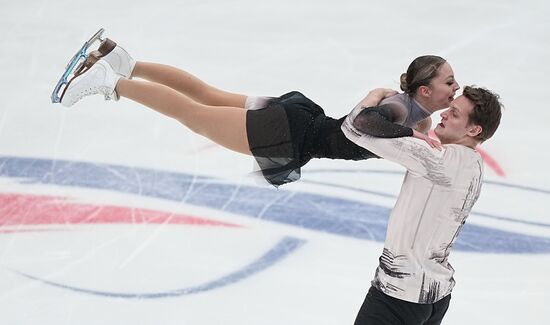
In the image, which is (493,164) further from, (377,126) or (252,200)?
(377,126)

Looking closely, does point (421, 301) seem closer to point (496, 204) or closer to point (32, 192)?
point (496, 204)

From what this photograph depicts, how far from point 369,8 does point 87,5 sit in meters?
2.40

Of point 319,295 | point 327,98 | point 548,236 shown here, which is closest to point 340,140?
point 319,295

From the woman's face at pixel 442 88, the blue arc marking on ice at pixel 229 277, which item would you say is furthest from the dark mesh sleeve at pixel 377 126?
the blue arc marking on ice at pixel 229 277

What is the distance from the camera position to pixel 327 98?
5.98m

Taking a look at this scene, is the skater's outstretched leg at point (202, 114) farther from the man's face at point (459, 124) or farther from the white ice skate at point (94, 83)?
the man's face at point (459, 124)

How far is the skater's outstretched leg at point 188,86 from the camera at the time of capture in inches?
146

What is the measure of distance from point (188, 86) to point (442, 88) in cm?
113

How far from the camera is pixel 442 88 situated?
3.16 meters

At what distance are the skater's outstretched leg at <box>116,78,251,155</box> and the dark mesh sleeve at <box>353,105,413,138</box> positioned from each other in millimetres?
637

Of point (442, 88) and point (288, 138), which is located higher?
point (442, 88)

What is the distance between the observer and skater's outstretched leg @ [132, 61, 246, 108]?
146 inches

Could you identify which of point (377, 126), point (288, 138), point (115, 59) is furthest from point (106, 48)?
point (377, 126)

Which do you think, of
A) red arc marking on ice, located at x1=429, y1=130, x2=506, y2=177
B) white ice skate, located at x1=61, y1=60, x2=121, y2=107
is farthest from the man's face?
red arc marking on ice, located at x1=429, y1=130, x2=506, y2=177
